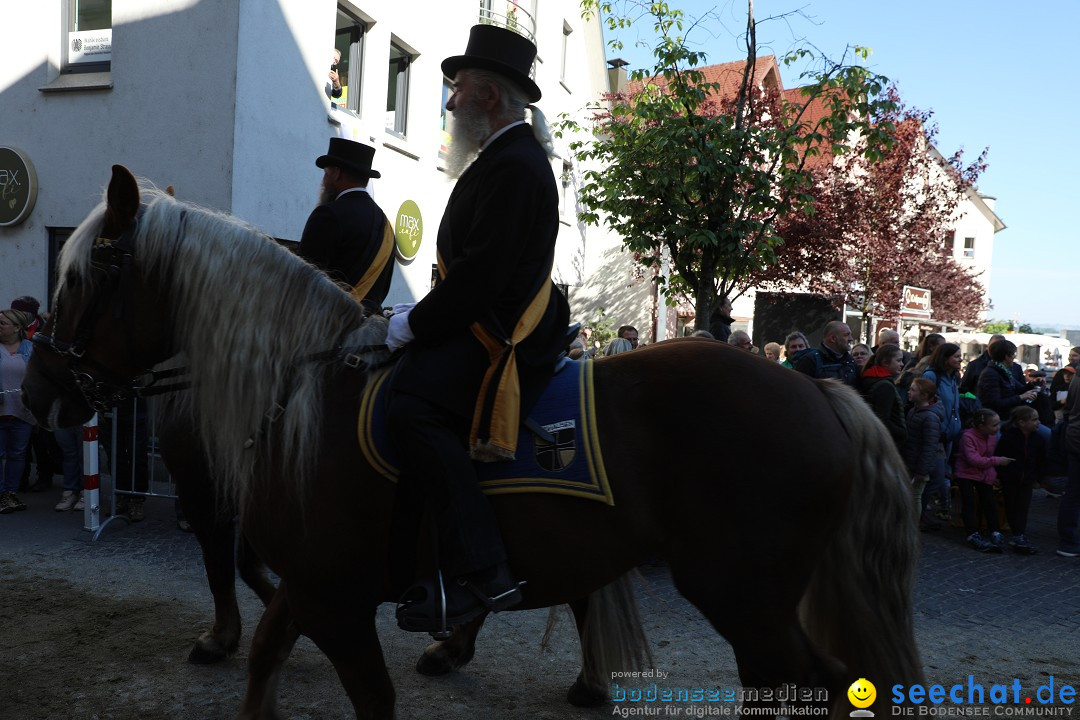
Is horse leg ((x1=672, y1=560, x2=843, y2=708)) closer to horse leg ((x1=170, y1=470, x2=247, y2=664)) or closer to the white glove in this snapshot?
the white glove

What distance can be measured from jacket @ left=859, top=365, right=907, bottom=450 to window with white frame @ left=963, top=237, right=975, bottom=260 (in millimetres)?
46716

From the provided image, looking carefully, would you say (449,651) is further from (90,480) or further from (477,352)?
(90,480)

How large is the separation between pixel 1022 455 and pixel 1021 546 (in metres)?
0.98

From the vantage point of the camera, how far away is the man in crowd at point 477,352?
2.56 metres

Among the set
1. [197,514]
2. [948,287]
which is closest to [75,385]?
[197,514]

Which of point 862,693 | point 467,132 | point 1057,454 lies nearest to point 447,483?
point 467,132

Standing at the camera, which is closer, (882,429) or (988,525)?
(882,429)

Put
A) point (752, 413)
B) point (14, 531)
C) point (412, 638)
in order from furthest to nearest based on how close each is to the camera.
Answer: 1. point (14, 531)
2. point (412, 638)
3. point (752, 413)

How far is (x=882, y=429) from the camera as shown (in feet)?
9.66

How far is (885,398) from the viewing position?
25.2 ft

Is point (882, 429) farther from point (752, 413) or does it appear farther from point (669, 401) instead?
point (669, 401)

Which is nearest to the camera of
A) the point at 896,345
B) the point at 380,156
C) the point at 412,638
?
the point at 412,638

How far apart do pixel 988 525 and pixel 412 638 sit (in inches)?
264

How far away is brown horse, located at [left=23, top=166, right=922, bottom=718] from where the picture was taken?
8.68 ft
